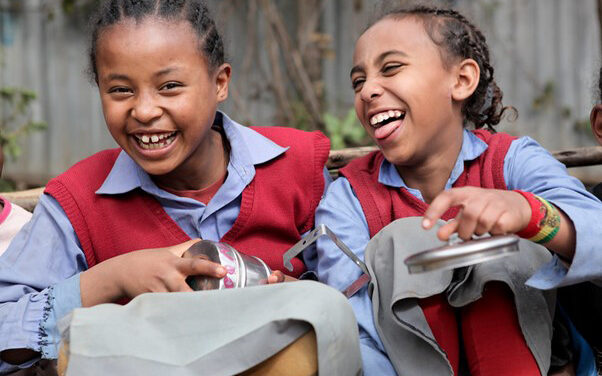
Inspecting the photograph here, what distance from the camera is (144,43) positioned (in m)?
1.98

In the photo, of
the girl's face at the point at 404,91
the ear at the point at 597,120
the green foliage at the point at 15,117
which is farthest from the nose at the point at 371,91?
the green foliage at the point at 15,117

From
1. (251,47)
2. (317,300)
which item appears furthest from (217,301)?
(251,47)

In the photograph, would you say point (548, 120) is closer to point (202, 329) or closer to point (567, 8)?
point (567, 8)

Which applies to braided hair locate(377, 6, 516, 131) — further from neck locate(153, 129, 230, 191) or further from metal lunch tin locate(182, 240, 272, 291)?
metal lunch tin locate(182, 240, 272, 291)

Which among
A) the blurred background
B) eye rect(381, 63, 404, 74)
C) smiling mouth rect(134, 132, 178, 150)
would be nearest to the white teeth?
eye rect(381, 63, 404, 74)

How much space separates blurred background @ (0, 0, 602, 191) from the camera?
5504 mm

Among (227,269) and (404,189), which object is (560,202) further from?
(227,269)

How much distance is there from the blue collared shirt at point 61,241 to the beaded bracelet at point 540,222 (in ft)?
2.76

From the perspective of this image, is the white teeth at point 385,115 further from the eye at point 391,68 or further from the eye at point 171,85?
the eye at point 171,85

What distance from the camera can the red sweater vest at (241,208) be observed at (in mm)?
2092

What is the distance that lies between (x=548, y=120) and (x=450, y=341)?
422 centimetres

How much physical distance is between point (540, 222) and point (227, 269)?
65 centimetres

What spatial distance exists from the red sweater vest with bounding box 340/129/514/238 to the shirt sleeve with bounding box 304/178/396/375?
3cm

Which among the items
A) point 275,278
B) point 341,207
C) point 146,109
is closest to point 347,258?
point 341,207
